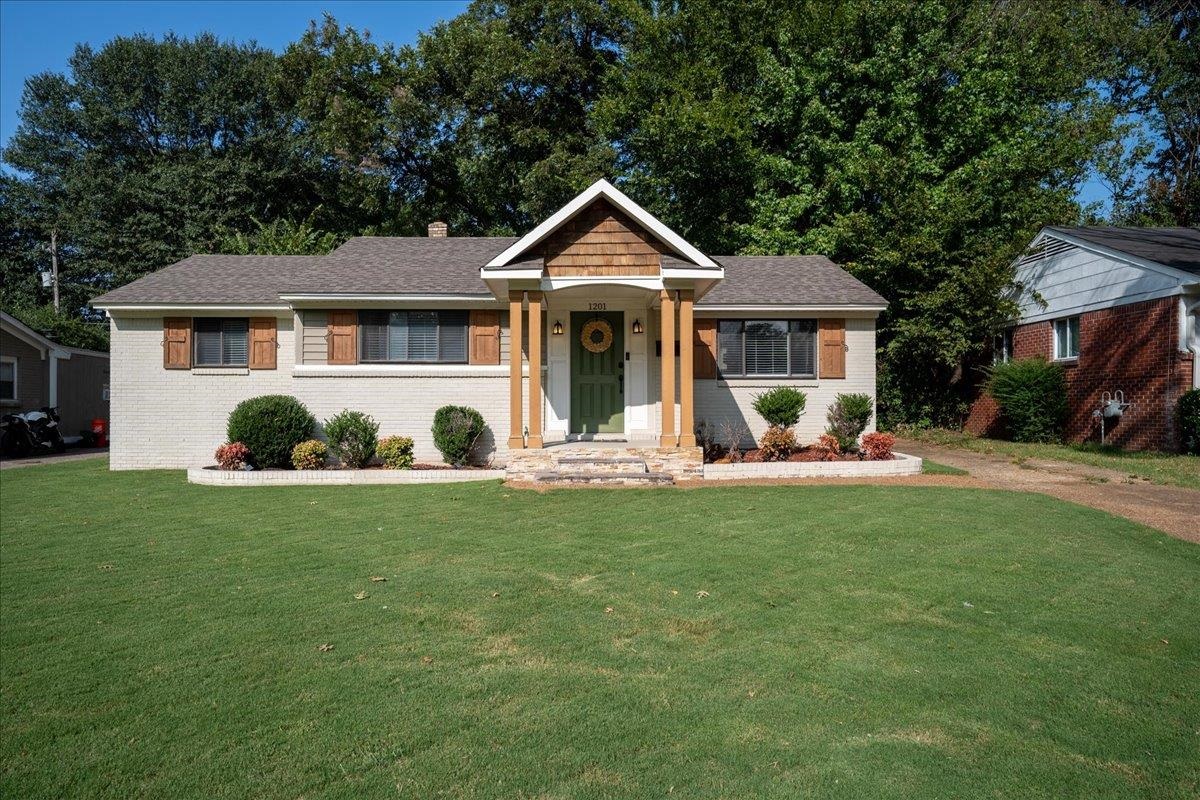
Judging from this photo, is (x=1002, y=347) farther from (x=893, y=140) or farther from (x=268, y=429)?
(x=268, y=429)

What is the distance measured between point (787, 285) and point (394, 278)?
8.31 metres

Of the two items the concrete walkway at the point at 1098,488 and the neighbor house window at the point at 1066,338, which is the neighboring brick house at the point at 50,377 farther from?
the neighbor house window at the point at 1066,338

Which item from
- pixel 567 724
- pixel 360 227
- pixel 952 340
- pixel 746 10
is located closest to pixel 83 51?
pixel 360 227

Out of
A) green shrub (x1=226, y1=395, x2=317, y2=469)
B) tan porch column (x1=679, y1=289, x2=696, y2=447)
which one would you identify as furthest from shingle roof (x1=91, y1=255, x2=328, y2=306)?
tan porch column (x1=679, y1=289, x2=696, y2=447)

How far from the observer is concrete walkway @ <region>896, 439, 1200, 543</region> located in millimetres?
8844

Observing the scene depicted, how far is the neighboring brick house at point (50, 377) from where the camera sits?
21.6m

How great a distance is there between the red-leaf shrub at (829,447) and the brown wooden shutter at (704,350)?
260 centimetres

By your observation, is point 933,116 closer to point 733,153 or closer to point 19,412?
point 733,153

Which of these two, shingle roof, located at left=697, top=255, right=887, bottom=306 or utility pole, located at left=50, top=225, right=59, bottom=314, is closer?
shingle roof, located at left=697, top=255, right=887, bottom=306

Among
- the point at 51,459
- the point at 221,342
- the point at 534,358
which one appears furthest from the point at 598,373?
the point at 51,459

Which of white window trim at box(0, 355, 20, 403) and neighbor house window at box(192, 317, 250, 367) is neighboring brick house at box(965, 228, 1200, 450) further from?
white window trim at box(0, 355, 20, 403)

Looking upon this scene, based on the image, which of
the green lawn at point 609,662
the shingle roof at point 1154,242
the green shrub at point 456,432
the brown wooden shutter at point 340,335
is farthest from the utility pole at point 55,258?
the shingle roof at point 1154,242

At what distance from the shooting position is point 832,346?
51.2ft

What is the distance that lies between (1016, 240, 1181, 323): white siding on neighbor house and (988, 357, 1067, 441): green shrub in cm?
156
